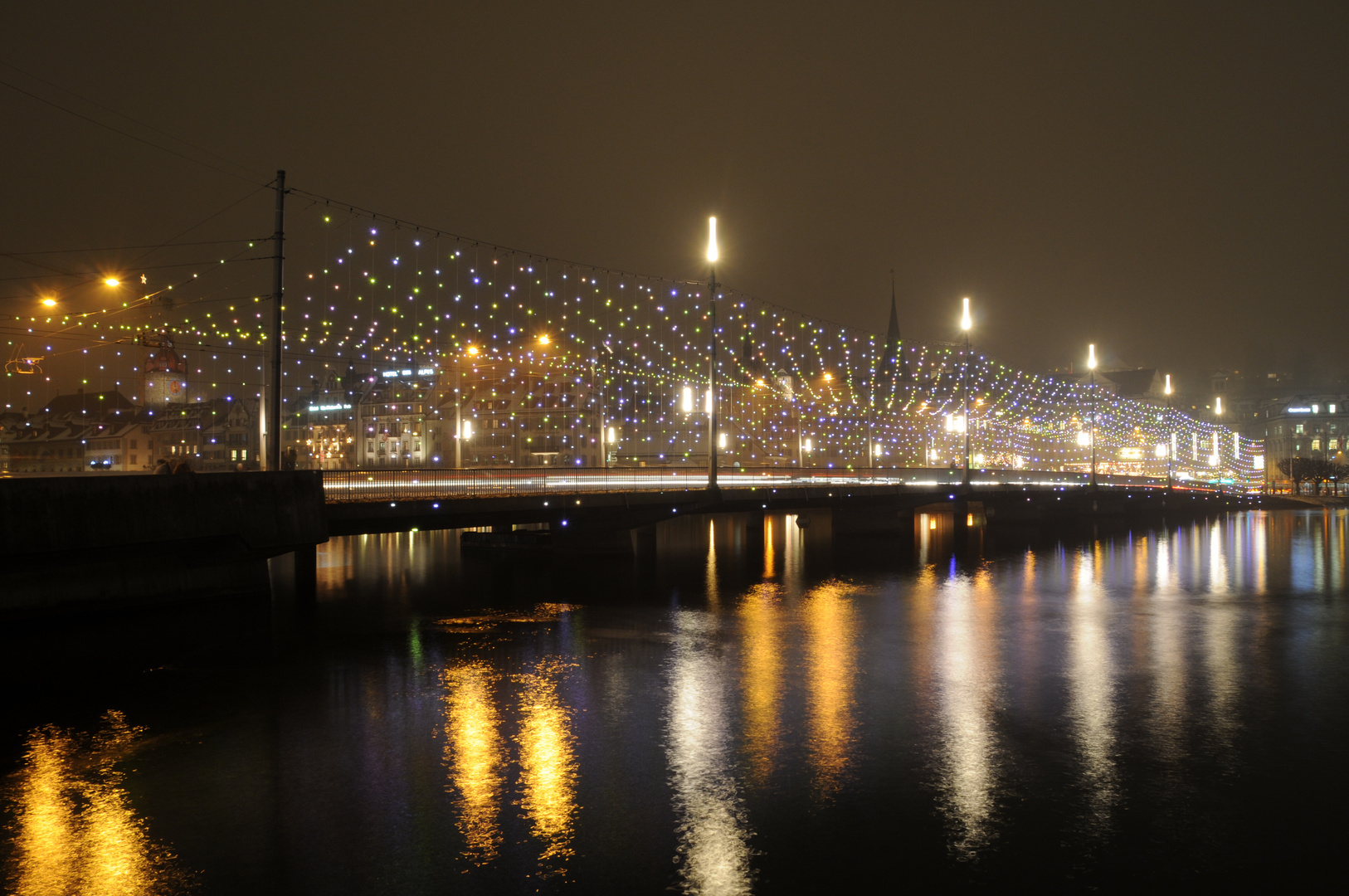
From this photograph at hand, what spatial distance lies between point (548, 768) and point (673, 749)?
1.68 m

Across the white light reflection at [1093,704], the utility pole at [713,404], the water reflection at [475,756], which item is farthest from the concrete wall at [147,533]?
the white light reflection at [1093,704]

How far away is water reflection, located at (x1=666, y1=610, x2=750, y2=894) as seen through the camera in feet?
26.5

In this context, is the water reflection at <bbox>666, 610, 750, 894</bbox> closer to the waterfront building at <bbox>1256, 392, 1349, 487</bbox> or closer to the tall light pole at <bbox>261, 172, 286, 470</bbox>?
the tall light pole at <bbox>261, 172, 286, 470</bbox>

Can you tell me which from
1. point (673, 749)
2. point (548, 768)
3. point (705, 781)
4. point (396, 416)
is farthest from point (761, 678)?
point (396, 416)

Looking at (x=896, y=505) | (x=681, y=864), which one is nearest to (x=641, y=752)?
(x=681, y=864)

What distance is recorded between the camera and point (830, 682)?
52.0 ft

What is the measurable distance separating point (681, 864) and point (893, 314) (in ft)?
465

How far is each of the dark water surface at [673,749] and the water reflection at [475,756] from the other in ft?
0.18

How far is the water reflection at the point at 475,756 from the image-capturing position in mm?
8820

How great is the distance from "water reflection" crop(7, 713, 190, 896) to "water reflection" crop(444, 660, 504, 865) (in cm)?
246

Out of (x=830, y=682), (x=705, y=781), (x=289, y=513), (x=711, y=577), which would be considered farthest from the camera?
(x=711, y=577)

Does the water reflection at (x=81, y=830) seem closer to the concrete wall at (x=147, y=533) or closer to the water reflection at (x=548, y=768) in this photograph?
the water reflection at (x=548, y=768)

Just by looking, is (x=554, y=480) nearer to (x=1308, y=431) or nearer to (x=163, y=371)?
(x=163, y=371)

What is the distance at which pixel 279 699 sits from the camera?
14766 mm
